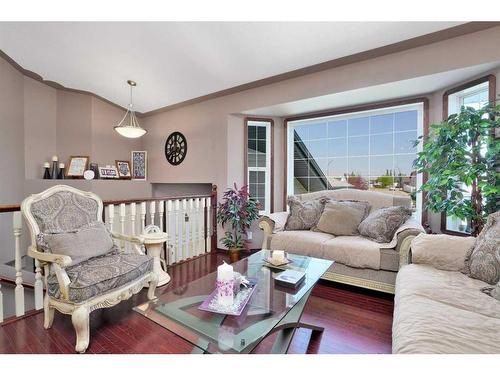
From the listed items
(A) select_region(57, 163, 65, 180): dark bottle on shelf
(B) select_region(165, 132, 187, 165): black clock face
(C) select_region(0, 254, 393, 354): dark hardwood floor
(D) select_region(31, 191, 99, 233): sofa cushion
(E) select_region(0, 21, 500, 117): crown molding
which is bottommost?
(C) select_region(0, 254, 393, 354): dark hardwood floor

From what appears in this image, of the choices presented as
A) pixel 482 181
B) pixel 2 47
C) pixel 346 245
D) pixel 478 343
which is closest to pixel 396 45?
pixel 482 181

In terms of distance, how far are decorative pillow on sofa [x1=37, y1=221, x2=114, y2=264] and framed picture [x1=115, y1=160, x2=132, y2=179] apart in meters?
3.37

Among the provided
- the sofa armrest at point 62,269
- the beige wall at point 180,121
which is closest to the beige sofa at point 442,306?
the beige wall at point 180,121

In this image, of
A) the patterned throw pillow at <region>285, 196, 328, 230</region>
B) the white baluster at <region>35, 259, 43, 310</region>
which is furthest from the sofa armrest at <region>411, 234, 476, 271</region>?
the white baluster at <region>35, 259, 43, 310</region>

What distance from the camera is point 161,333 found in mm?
1854

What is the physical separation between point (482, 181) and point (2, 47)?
582 cm

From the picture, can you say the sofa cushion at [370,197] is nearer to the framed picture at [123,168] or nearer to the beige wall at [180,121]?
the beige wall at [180,121]

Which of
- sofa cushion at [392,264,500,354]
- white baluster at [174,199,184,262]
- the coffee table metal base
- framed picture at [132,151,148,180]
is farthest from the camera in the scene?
framed picture at [132,151,148,180]

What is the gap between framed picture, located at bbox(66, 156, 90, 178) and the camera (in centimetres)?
470

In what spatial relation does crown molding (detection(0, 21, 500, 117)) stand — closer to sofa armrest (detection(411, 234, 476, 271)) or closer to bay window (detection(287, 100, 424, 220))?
bay window (detection(287, 100, 424, 220))

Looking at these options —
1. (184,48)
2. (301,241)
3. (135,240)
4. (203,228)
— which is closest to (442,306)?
(301,241)

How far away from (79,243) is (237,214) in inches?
80.9
